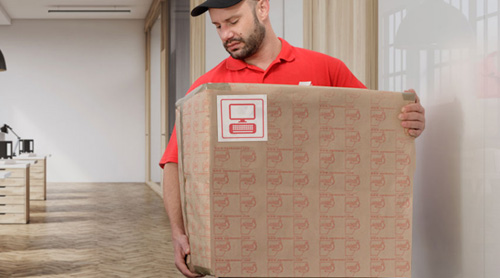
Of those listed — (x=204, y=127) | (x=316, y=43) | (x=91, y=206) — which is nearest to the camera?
(x=204, y=127)

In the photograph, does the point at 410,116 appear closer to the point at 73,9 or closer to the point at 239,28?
the point at 239,28

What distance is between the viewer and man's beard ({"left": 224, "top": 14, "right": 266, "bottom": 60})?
150cm

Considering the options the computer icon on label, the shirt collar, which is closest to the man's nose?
the shirt collar

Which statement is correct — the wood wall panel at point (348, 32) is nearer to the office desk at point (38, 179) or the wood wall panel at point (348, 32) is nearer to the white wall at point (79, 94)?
the office desk at point (38, 179)

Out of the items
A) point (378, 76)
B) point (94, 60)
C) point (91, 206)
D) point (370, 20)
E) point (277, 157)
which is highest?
point (94, 60)

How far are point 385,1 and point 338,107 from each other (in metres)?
1.25

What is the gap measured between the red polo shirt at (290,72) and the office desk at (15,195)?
549 cm

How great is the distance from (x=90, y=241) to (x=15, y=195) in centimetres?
164

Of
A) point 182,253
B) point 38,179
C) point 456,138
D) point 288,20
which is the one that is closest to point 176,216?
point 182,253

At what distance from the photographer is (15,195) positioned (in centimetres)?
656

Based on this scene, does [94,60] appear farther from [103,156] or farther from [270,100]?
[270,100]

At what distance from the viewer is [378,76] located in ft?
7.52

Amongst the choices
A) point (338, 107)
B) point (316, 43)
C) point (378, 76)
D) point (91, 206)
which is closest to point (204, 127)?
point (338, 107)

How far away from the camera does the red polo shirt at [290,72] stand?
158 cm
